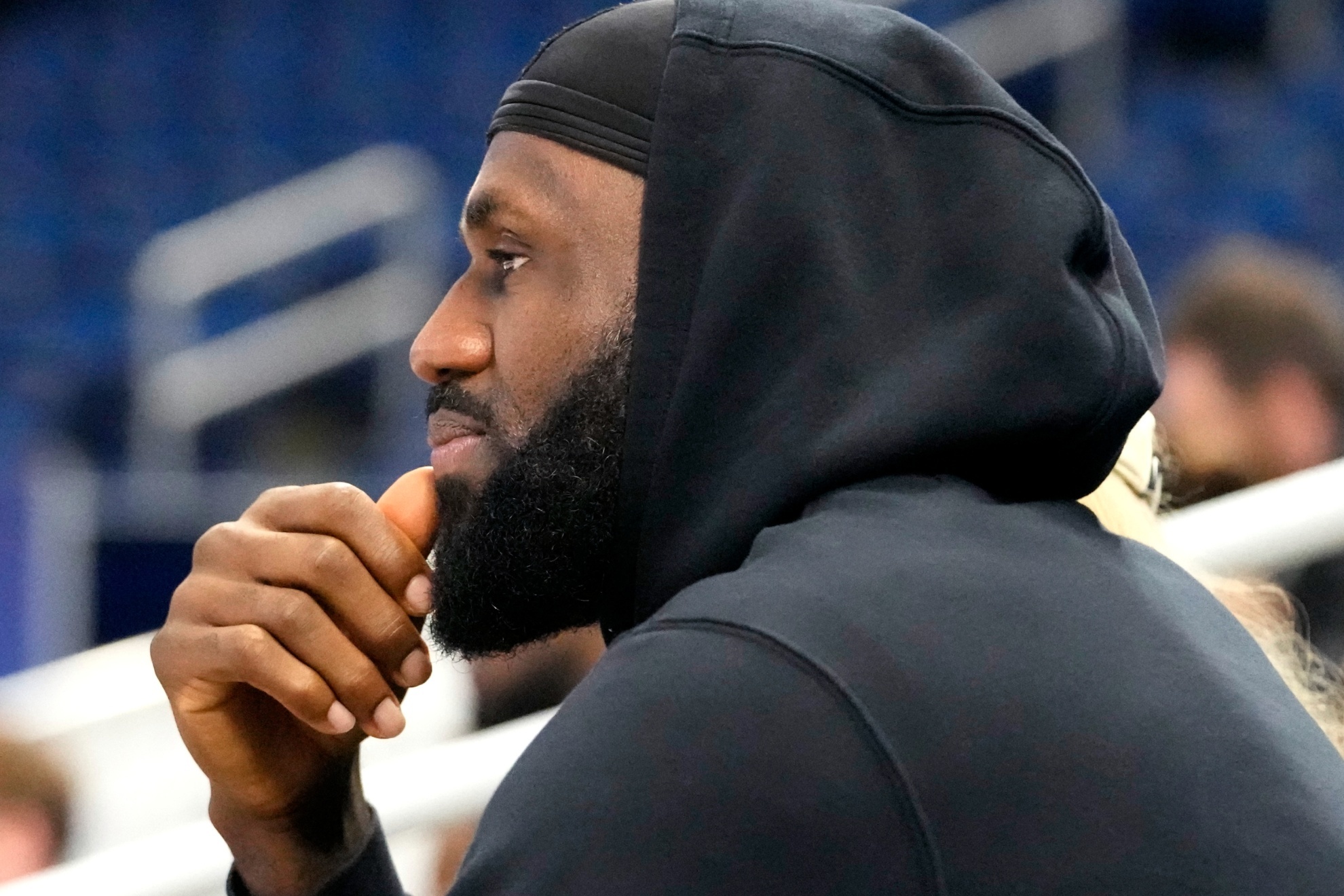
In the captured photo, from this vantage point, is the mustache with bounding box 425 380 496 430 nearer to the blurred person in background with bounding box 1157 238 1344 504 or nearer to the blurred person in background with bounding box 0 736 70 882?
the blurred person in background with bounding box 1157 238 1344 504

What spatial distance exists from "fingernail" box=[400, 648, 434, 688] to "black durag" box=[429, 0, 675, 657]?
0.09 ft

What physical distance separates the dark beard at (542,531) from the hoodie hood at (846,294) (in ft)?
0.14

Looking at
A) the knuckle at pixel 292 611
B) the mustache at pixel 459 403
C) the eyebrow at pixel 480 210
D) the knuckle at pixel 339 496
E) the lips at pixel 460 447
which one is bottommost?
the knuckle at pixel 292 611

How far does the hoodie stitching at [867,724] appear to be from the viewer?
0.95 m

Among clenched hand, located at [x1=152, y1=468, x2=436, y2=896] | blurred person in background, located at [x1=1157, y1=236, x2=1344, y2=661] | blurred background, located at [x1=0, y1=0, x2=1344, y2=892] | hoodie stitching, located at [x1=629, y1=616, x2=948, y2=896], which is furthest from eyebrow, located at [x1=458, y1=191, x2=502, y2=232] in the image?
blurred background, located at [x1=0, y1=0, x2=1344, y2=892]

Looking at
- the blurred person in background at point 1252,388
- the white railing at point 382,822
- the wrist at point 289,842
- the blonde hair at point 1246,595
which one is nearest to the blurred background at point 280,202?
the blurred person in background at point 1252,388

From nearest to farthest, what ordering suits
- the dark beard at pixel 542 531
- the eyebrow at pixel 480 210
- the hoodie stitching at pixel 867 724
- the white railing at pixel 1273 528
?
1. the hoodie stitching at pixel 867 724
2. the dark beard at pixel 542 531
3. the eyebrow at pixel 480 210
4. the white railing at pixel 1273 528

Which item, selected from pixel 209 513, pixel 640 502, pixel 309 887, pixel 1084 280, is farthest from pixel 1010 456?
pixel 209 513

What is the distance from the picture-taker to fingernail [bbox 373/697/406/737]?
143 cm

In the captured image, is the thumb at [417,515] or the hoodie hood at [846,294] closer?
the hoodie hood at [846,294]

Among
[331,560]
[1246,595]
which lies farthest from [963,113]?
[1246,595]

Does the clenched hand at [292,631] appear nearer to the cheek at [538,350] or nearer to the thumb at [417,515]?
the thumb at [417,515]

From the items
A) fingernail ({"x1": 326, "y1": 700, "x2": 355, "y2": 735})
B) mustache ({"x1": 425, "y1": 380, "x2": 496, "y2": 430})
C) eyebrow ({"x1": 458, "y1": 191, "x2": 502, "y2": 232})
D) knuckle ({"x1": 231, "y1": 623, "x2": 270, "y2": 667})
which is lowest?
fingernail ({"x1": 326, "y1": 700, "x2": 355, "y2": 735})

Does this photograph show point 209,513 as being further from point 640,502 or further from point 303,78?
point 640,502
